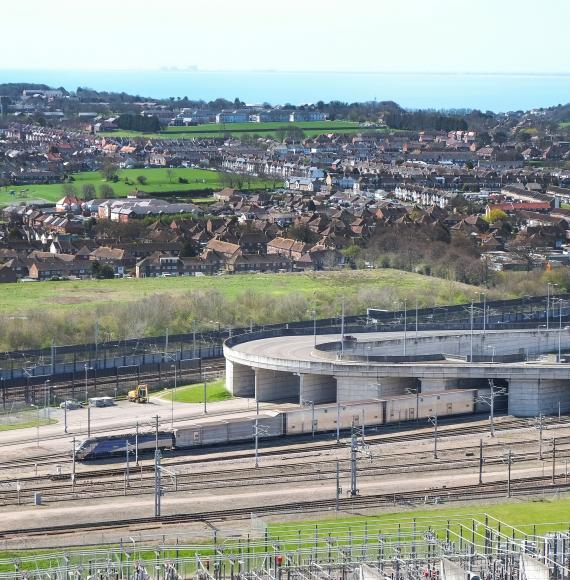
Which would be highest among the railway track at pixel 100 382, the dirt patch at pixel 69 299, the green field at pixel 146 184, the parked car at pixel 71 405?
the parked car at pixel 71 405

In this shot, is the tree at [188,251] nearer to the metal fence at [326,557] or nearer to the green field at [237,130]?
the metal fence at [326,557]

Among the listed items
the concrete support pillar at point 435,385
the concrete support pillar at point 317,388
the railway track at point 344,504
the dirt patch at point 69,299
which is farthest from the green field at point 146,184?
the railway track at point 344,504

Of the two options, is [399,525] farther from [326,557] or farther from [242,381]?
[242,381]

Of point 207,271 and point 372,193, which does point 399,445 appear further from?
point 372,193

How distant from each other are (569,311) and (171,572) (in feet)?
137

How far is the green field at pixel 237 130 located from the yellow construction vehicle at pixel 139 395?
12648 centimetres

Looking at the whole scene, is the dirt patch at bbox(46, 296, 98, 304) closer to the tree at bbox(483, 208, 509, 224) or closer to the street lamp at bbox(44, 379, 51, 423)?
the street lamp at bbox(44, 379, 51, 423)

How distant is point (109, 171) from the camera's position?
134125 millimetres

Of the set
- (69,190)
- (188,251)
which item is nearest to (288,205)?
(69,190)

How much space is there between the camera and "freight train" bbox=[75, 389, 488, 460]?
42.3 m

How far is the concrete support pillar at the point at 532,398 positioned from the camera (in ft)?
159

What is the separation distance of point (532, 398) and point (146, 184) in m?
83.3

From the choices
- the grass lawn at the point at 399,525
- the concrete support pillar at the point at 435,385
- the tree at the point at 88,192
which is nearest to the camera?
the grass lawn at the point at 399,525

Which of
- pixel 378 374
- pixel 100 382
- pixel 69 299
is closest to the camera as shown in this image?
pixel 378 374
